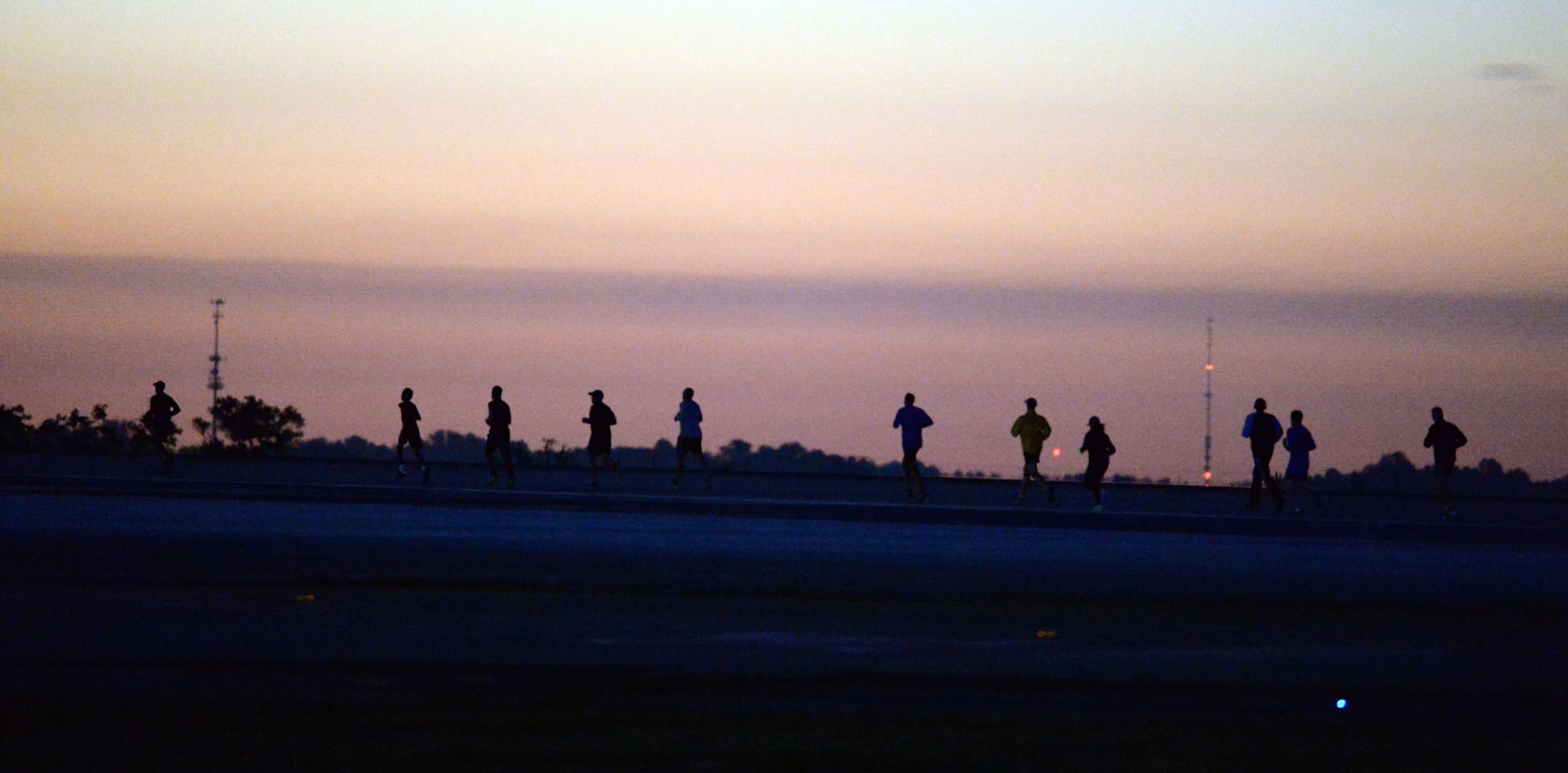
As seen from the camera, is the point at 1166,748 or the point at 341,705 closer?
the point at 1166,748

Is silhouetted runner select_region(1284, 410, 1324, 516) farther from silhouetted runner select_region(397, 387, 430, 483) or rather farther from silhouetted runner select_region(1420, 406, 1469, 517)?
silhouetted runner select_region(397, 387, 430, 483)

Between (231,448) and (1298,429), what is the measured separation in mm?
33255

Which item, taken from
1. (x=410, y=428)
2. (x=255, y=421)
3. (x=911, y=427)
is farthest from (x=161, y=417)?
(x=255, y=421)

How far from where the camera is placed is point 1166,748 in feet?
20.8

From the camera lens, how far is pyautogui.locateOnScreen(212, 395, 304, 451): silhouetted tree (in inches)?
3036

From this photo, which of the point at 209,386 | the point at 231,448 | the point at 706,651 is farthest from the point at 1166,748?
the point at 209,386

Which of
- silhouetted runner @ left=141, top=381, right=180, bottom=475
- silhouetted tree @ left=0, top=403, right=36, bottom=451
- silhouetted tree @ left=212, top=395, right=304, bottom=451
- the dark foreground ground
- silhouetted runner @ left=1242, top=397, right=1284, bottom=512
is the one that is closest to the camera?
the dark foreground ground

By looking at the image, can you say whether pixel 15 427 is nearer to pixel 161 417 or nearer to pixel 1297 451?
pixel 161 417

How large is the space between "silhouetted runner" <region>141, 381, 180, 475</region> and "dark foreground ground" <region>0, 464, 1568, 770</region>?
44.5ft

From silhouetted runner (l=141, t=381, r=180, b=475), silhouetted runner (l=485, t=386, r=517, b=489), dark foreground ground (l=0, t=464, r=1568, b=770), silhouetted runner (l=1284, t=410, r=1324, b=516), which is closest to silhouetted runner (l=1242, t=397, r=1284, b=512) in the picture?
silhouetted runner (l=1284, t=410, r=1324, b=516)

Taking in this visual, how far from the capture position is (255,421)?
79.9m

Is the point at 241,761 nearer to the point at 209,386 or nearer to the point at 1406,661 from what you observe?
the point at 1406,661

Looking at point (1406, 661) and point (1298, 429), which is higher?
point (1298, 429)

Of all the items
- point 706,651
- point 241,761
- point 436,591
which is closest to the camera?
point 241,761
